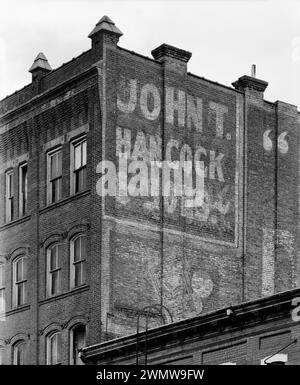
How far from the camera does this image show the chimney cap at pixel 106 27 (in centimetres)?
4728

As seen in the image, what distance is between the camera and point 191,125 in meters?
49.5

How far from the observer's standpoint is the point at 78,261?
47250 millimetres

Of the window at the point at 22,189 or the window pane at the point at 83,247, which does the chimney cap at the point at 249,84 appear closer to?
the window at the point at 22,189

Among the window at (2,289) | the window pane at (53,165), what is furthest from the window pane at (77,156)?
the window at (2,289)

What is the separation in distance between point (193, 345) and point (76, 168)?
34.2ft

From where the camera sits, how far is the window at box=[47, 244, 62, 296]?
48375 millimetres

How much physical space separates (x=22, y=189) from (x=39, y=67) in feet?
15.7

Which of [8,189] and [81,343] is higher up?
[8,189]

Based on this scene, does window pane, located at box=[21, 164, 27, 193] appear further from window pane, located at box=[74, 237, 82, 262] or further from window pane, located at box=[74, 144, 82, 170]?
window pane, located at box=[74, 237, 82, 262]

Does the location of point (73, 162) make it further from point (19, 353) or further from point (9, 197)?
point (19, 353)
